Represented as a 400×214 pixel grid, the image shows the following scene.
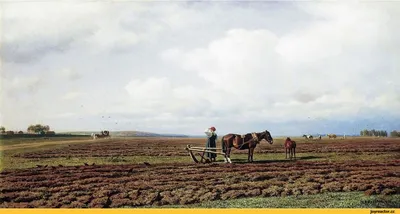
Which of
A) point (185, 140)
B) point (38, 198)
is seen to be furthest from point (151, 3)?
point (38, 198)

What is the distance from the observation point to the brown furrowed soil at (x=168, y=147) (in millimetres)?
12312

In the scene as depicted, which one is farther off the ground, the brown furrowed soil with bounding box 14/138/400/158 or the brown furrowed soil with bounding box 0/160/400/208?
the brown furrowed soil with bounding box 14/138/400/158

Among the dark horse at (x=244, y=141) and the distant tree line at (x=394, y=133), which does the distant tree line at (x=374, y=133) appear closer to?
the distant tree line at (x=394, y=133)

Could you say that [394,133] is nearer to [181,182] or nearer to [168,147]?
[181,182]

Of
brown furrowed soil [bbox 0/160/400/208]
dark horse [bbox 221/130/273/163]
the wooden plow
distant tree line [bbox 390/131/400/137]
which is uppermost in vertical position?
distant tree line [bbox 390/131/400/137]

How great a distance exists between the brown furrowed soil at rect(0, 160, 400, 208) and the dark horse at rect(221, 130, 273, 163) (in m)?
0.32

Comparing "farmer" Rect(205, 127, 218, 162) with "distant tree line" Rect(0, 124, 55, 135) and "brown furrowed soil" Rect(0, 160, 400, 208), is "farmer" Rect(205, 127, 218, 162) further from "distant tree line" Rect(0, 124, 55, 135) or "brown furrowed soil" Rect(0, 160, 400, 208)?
"distant tree line" Rect(0, 124, 55, 135)

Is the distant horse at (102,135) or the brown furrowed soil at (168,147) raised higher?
the distant horse at (102,135)

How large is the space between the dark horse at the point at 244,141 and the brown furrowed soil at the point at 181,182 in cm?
32

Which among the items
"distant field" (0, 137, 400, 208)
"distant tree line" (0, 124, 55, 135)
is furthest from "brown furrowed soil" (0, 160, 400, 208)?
"distant tree line" (0, 124, 55, 135)

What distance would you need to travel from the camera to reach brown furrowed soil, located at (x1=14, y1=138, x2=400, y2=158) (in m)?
12.3

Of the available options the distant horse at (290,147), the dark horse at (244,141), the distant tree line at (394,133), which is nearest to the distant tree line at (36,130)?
the dark horse at (244,141)

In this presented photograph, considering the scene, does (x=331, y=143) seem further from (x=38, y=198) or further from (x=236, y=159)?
(x=38, y=198)
